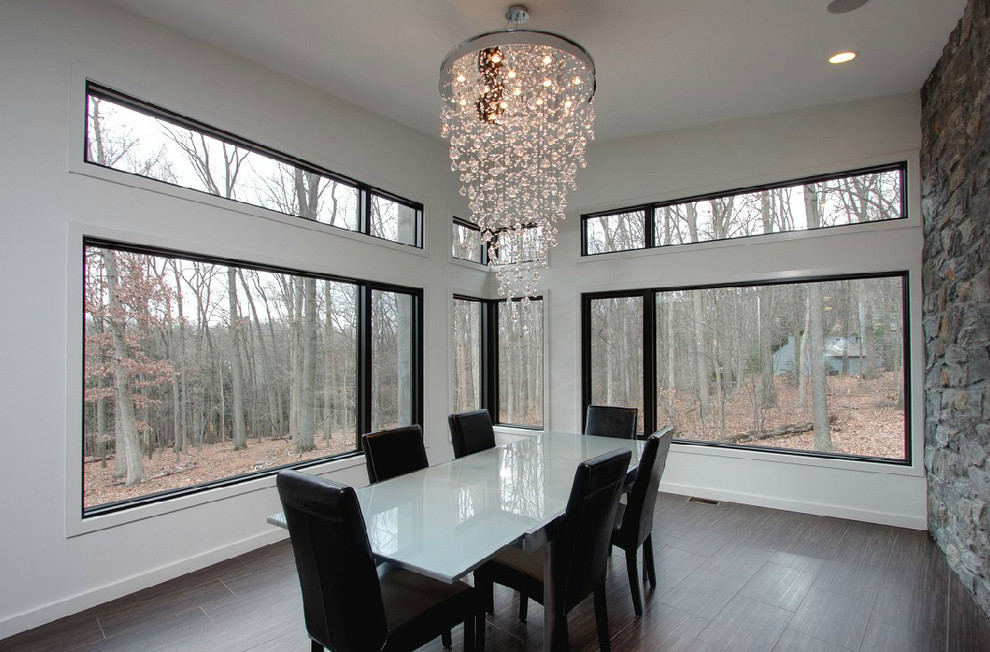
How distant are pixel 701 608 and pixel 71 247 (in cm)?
400

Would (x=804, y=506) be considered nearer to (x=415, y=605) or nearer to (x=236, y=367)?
(x=415, y=605)

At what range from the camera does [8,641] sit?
2.40 metres

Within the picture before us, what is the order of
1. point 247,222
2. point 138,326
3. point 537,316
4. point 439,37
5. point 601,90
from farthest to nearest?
point 537,316, point 601,90, point 247,222, point 439,37, point 138,326

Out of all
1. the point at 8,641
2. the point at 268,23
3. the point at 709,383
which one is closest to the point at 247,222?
the point at 268,23

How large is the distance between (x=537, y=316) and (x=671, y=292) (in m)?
1.52

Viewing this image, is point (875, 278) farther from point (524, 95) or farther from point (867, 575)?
point (524, 95)

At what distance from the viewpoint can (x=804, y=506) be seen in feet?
13.9

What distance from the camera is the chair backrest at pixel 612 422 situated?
13.0 feet

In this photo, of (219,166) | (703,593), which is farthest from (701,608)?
(219,166)

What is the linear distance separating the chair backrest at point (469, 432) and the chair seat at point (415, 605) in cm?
130

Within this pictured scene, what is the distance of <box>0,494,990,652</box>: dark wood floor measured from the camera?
2414 mm

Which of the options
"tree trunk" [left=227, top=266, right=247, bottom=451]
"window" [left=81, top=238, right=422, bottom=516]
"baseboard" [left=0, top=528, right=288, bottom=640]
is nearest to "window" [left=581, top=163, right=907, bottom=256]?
"window" [left=81, top=238, right=422, bottom=516]

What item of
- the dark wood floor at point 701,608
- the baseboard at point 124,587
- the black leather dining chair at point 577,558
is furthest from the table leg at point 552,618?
the baseboard at point 124,587

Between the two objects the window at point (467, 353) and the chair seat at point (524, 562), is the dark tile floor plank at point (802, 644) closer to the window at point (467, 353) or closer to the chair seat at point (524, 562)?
the chair seat at point (524, 562)
